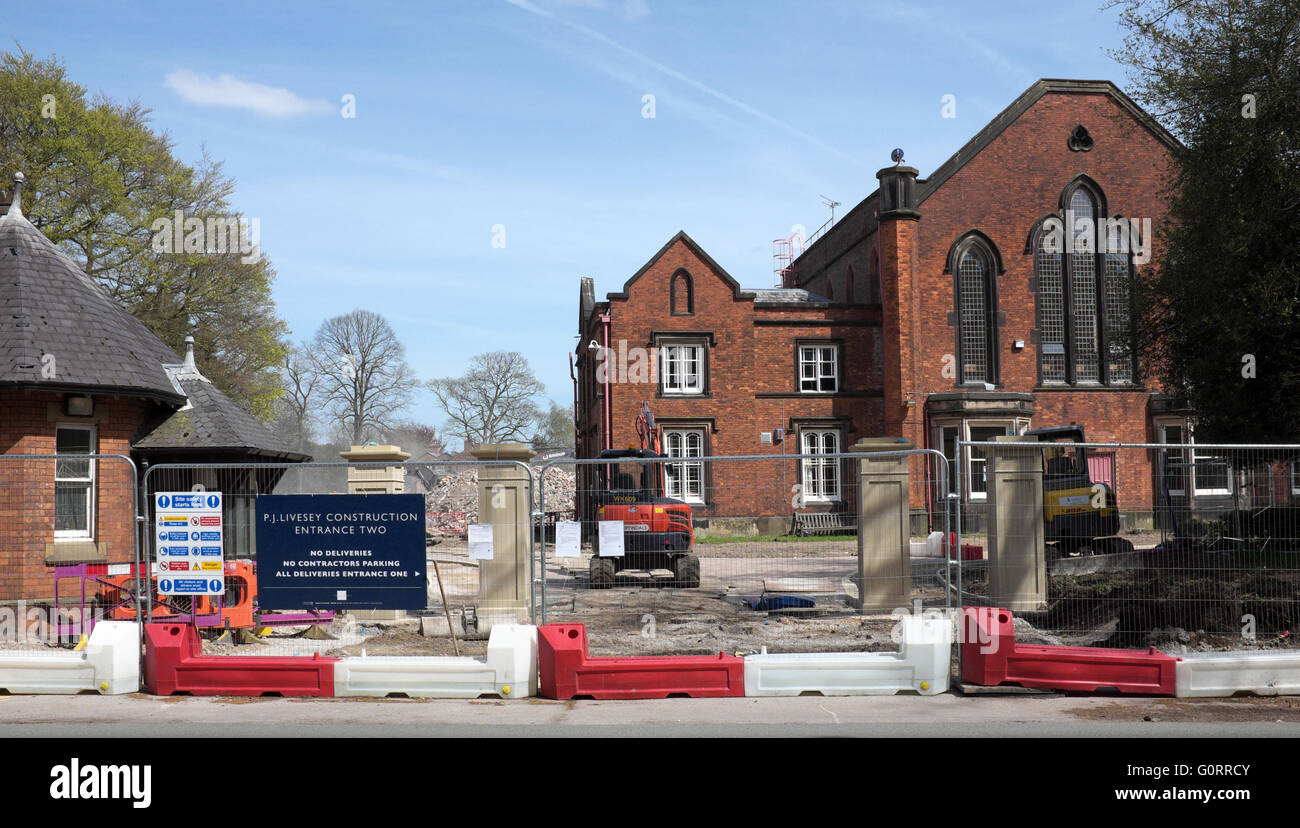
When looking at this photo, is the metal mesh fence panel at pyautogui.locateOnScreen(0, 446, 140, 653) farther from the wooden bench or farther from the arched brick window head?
the arched brick window head

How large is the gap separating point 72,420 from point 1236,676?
1666cm

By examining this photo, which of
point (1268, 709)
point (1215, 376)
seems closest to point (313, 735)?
point (1268, 709)

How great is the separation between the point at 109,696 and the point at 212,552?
1609mm

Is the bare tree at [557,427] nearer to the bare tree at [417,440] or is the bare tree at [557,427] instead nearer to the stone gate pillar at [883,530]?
the bare tree at [417,440]

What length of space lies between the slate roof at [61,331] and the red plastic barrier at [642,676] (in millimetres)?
10970

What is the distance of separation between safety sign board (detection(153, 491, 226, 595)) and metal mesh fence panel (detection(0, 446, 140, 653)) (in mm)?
4171

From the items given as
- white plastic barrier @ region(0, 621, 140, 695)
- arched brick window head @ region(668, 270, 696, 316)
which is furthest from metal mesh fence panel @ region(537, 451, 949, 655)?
arched brick window head @ region(668, 270, 696, 316)

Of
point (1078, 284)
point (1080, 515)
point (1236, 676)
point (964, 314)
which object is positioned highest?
point (1078, 284)

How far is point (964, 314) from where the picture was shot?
35.4m

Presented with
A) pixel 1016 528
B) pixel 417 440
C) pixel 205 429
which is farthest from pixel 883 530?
pixel 417 440

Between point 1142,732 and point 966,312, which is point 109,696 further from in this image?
point 966,312

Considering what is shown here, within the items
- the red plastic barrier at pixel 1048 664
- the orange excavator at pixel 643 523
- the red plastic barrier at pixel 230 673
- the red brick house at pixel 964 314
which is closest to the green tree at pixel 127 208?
the red brick house at pixel 964 314

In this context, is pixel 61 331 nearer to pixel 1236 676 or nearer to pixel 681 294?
pixel 1236 676

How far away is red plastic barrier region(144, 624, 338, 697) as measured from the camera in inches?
379
